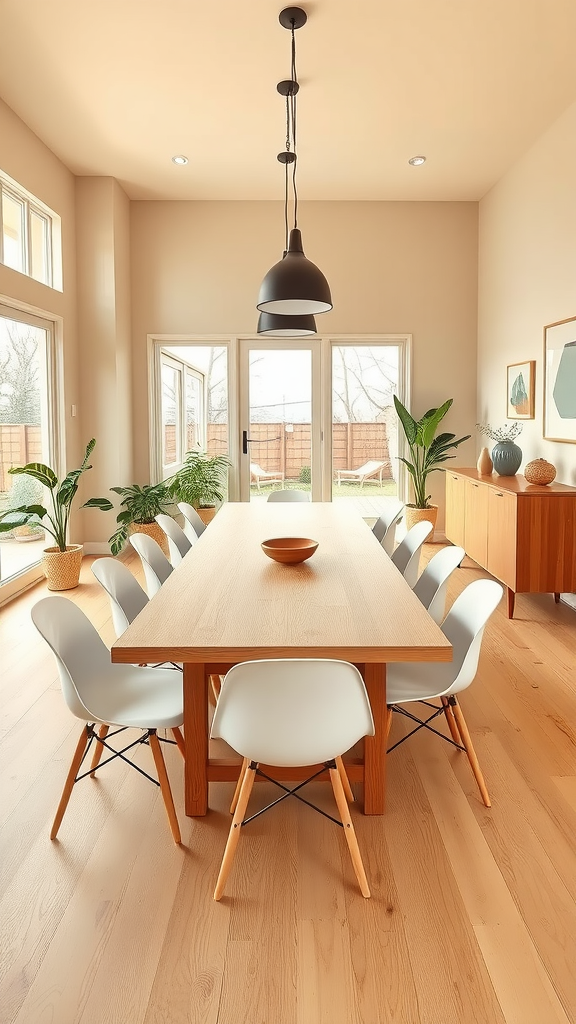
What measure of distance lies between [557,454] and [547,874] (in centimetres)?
356

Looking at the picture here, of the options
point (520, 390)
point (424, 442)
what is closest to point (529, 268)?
point (520, 390)

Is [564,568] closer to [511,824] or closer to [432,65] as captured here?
[511,824]

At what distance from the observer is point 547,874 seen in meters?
2.00

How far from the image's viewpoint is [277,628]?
204 centimetres

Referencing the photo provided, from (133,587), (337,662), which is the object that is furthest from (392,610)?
(133,587)

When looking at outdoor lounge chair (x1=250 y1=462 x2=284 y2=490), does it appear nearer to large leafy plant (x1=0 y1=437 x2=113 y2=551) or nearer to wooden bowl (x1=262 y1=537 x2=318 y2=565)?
large leafy plant (x1=0 y1=437 x2=113 y2=551)

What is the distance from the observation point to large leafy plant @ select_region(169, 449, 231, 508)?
261 inches

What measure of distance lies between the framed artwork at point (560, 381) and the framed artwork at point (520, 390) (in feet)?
0.96

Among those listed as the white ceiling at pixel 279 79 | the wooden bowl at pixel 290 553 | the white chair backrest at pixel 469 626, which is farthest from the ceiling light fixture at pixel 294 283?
the white chair backrest at pixel 469 626

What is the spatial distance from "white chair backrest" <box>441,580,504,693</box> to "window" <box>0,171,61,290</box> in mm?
4020

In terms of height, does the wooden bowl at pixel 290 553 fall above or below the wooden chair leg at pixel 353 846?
above

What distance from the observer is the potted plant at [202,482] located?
663 cm

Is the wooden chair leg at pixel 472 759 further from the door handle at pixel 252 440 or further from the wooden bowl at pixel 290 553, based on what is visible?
the door handle at pixel 252 440

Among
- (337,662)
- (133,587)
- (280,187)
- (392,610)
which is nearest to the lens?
(337,662)
